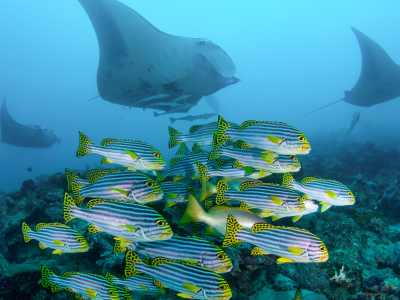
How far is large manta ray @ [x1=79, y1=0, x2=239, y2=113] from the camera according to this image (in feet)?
24.4

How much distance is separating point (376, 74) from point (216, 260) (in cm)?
1415

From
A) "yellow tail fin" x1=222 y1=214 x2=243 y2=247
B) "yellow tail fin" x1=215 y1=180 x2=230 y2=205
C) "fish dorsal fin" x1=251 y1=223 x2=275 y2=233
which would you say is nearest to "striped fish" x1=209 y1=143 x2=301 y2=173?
"yellow tail fin" x1=215 y1=180 x2=230 y2=205

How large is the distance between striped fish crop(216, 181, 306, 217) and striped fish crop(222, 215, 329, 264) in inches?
15.8

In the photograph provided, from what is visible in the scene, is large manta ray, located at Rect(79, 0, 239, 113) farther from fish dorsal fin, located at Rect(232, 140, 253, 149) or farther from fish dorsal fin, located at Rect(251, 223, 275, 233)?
fish dorsal fin, located at Rect(251, 223, 275, 233)

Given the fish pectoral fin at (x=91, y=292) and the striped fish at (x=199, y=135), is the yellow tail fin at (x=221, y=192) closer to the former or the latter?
the striped fish at (x=199, y=135)

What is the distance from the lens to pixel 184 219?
285 centimetres

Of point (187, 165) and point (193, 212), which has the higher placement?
point (187, 165)

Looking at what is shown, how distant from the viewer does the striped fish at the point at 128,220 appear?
2.12 meters

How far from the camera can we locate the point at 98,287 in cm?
248

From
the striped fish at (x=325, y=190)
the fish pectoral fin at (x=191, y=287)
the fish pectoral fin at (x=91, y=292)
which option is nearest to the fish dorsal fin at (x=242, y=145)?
the striped fish at (x=325, y=190)

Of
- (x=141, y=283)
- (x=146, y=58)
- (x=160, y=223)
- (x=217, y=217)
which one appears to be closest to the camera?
(x=160, y=223)

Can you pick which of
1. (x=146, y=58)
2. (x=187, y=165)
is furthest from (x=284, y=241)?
(x=146, y=58)

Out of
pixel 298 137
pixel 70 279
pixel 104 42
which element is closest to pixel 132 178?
pixel 70 279

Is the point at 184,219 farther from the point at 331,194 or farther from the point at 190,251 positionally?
the point at 331,194
